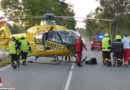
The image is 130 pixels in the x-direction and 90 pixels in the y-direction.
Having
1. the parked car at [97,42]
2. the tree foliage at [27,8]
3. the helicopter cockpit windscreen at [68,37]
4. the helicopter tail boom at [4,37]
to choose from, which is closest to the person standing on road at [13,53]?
the helicopter cockpit windscreen at [68,37]

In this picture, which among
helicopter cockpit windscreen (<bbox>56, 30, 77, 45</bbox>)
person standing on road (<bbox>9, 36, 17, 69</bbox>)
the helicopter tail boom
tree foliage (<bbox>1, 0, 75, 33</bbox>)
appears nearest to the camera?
person standing on road (<bbox>9, 36, 17, 69</bbox>)

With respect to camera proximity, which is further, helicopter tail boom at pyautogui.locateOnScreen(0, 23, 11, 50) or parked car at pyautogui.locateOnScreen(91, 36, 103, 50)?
parked car at pyautogui.locateOnScreen(91, 36, 103, 50)

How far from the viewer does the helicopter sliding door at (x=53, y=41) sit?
15.1 m

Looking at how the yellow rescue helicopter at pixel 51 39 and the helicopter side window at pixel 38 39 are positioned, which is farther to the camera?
the helicopter side window at pixel 38 39

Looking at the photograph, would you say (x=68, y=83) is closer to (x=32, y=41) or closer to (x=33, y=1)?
(x=32, y=41)

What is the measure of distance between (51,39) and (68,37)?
119 cm

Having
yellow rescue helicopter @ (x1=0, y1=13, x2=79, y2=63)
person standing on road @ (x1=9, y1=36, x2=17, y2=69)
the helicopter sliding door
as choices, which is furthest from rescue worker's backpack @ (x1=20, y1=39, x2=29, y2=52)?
person standing on road @ (x1=9, y1=36, x2=17, y2=69)

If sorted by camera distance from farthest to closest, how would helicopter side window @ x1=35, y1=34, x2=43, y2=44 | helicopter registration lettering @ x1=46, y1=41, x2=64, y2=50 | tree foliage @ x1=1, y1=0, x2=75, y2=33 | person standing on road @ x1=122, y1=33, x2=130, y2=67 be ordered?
tree foliage @ x1=1, y1=0, x2=75, y2=33 → helicopter side window @ x1=35, y1=34, x2=43, y2=44 → helicopter registration lettering @ x1=46, y1=41, x2=64, y2=50 → person standing on road @ x1=122, y1=33, x2=130, y2=67

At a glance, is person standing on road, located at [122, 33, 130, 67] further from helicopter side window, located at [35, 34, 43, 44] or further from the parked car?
the parked car

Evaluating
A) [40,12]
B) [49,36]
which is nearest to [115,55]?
[49,36]

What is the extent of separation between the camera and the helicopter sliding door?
49.7 feet

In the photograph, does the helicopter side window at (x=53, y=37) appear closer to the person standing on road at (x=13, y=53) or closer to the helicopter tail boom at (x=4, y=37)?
the person standing on road at (x=13, y=53)

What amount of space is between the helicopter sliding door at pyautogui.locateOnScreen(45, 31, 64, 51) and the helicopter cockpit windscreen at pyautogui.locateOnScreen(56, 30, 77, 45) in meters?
0.26

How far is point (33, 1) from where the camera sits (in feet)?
118
